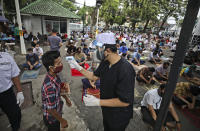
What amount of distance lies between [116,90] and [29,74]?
196 inches

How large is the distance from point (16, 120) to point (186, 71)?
7.20 m

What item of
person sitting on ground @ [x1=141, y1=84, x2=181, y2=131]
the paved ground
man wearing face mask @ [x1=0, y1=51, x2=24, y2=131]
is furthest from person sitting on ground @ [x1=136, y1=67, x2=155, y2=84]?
man wearing face mask @ [x1=0, y1=51, x2=24, y2=131]

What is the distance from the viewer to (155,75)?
5715 millimetres

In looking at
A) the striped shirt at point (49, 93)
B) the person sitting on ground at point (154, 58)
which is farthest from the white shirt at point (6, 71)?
the person sitting on ground at point (154, 58)

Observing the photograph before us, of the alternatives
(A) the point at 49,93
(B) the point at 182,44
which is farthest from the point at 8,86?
(B) the point at 182,44

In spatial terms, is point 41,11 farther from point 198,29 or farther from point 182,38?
point 182,38

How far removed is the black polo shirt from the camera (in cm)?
135

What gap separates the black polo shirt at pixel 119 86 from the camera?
4.43ft

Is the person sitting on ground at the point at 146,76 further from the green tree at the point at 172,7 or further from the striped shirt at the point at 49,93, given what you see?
the green tree at the point at 172,7

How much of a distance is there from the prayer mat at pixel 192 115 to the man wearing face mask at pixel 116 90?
113 inches

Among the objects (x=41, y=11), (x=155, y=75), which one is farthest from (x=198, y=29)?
(x=41, y=11)

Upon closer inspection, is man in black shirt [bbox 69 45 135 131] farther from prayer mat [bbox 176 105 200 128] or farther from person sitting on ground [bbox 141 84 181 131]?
prayer mat [bbox 176 105 200 128]

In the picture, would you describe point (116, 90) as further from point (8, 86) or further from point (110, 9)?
point (110, 9)

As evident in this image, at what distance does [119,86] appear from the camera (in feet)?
4.46
